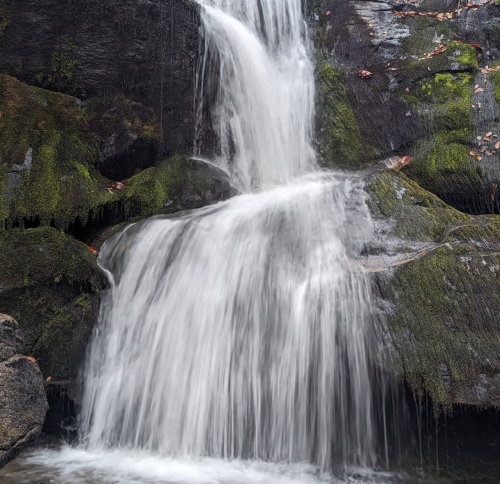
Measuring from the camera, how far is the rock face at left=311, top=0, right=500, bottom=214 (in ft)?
20.2

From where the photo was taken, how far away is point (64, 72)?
5.98 m

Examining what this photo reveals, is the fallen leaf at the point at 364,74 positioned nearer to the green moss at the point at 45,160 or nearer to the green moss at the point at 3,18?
the green moss at the point at 45,160

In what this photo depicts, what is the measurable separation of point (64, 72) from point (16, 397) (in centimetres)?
477

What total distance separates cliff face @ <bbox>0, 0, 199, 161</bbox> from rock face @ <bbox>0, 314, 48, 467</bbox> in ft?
13.5

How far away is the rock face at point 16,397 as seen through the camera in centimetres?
284

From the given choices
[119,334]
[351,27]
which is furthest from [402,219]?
[351,27]

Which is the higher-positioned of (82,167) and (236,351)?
(82,167)

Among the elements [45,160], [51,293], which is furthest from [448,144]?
[51,293]

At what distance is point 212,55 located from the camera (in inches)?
281

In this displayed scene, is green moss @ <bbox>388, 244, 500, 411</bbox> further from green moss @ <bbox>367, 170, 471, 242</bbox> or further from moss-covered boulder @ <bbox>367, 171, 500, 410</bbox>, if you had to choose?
green moss @ <bbox>367, 170, 471, 242</bbox>

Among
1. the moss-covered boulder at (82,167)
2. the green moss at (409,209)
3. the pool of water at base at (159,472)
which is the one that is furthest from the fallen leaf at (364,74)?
the pool of water at base at (159,472)

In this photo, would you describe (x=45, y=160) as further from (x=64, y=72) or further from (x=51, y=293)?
(x=51, y=293)

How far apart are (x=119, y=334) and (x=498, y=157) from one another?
18.6 ft

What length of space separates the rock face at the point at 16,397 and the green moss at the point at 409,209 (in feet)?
12.2
